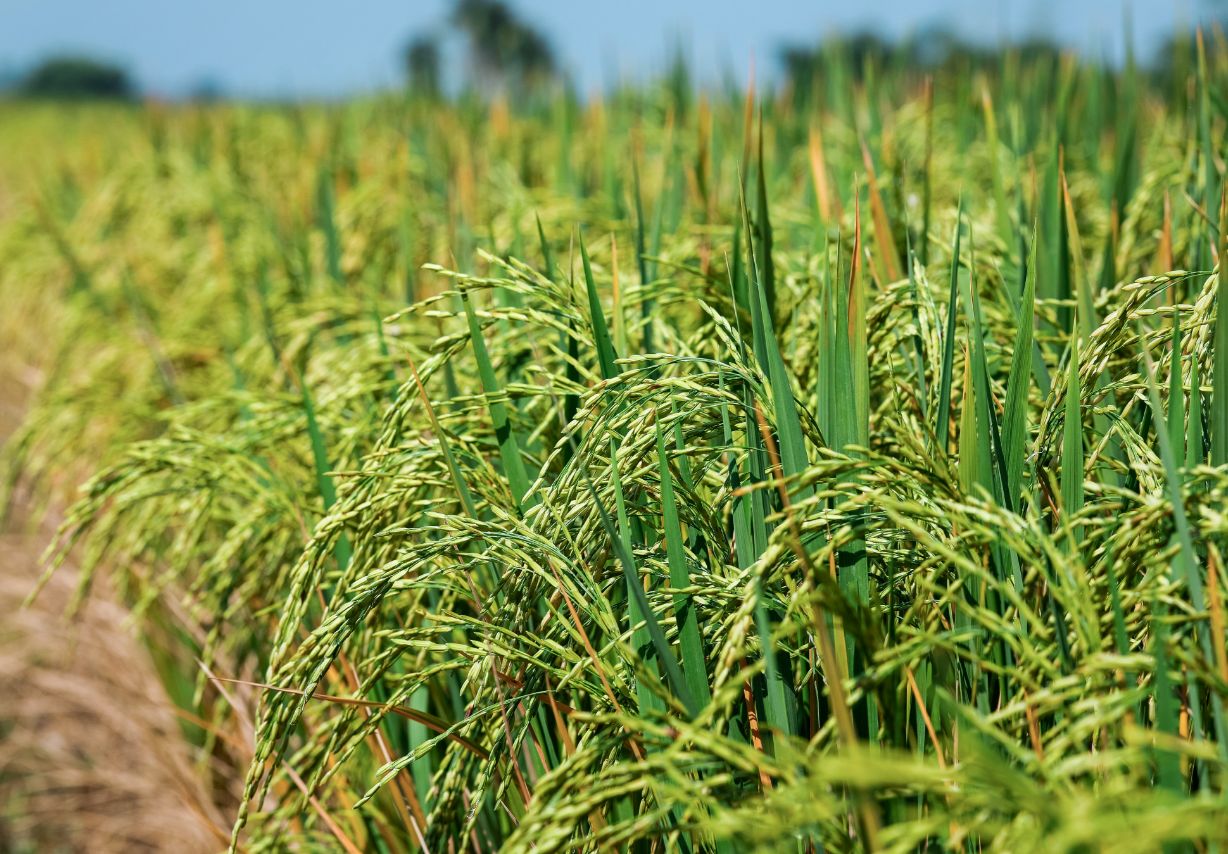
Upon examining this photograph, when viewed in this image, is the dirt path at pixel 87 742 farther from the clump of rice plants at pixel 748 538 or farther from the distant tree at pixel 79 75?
the distant tree at pixel 79 75

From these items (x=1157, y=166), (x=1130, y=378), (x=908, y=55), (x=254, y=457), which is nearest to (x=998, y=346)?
(x=1130, y=378)

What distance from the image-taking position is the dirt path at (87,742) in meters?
2.23

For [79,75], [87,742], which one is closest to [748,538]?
[87,742]

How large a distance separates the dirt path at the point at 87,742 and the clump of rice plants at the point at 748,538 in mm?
306

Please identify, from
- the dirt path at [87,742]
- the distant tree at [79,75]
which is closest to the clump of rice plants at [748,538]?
the dirt path at [87,742]

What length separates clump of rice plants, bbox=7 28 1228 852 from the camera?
705mm

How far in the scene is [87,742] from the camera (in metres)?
2.70

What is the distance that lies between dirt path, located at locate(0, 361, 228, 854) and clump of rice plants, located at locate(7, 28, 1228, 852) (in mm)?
306

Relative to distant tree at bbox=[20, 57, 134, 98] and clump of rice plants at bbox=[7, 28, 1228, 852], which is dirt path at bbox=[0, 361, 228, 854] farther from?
distant tree at bbox=[20, 57, 134, 98]

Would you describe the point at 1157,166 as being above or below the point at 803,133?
below

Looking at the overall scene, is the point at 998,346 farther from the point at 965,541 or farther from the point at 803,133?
the point at 803,133

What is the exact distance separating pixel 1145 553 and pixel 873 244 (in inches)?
31.9

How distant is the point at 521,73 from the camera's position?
17.3 ft

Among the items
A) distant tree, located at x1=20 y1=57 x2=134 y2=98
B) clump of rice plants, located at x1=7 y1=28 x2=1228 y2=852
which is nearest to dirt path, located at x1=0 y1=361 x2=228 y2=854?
clump of rice plants, located at x1=7 y1=28 x2=1228 y2=852
